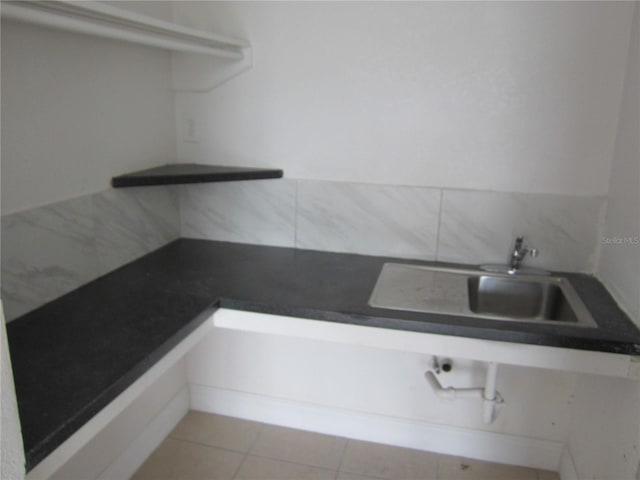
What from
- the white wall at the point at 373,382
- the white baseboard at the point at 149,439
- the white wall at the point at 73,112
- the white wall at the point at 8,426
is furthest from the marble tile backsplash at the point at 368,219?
the white wall at the point at 8,426

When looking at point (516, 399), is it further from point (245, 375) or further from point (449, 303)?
point (245, 375)

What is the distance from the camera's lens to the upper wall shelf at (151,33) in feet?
3.77

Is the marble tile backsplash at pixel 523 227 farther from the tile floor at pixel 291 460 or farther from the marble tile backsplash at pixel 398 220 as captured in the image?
the tile floor at pixel 291 460

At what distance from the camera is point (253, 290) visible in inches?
65.5

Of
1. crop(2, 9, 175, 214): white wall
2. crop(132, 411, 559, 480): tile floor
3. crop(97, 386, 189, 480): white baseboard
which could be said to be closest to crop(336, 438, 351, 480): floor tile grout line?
crop(132, 411, 559, 480): tile floor

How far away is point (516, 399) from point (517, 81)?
1.22m

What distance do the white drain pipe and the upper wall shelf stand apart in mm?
1445

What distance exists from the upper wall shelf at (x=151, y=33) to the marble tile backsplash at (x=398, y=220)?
1.51ft

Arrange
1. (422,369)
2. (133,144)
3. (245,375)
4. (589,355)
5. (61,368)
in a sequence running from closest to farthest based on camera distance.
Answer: (61,368) < (589,355) < (133,144) < (422,369) < (245,375)

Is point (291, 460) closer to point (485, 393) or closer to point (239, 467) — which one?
point (239, 467)

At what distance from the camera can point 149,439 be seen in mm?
2076

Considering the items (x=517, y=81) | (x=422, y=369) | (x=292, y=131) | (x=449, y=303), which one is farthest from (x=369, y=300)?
(x=517, y=81)

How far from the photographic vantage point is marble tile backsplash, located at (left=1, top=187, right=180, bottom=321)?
1.40 m

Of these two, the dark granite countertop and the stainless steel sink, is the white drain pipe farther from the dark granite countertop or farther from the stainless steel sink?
the dark granite countertop
